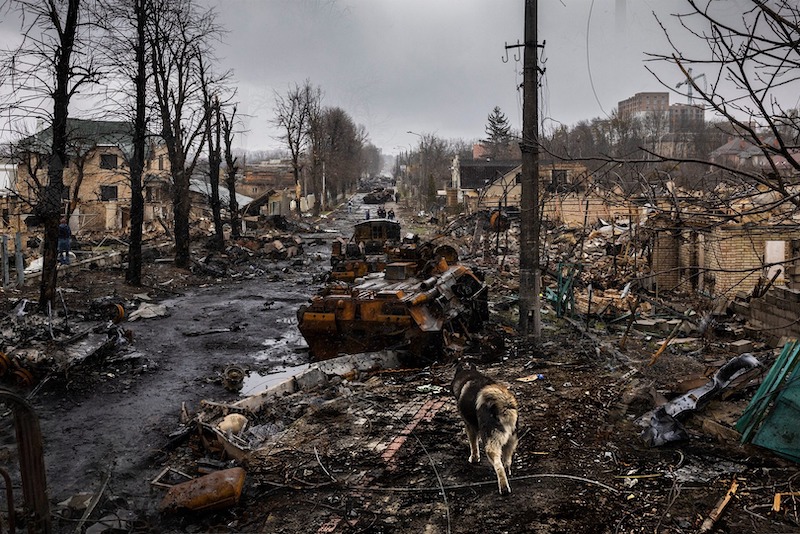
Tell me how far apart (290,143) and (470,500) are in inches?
2002

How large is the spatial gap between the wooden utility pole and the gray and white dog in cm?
617

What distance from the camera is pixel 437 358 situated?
10805mm

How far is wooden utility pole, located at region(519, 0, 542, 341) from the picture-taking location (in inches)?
466

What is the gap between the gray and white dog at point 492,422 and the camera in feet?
17.9

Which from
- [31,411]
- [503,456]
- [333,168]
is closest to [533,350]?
[503,456]

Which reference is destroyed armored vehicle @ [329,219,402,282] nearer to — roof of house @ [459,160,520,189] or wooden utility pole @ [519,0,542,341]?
wooden utility pole @ [519,0,542,341]

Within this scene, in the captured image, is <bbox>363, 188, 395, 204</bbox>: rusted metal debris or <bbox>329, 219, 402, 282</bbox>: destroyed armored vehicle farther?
<bbox>363, 188, 395, 204</bbox>: rusted metal debris

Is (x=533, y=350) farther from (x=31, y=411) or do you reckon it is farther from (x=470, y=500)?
(x=31, y=411)

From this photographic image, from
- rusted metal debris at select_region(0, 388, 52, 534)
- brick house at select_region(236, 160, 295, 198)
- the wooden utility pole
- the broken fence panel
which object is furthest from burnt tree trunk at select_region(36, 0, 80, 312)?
brick house at select_region(236, 160, 295, 198)

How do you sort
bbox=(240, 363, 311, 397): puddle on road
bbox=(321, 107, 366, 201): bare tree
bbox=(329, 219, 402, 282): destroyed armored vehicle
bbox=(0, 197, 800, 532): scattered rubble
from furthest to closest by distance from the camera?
1. bbox=(321, 107, 366, 201): bare tree
2. bbox=(329, 219, 402, 282): destroyed armored vehicle
3. bbox=(240, 363, 311, 397): puddle on road
4. bbox=(0, 197, 800, 532): scattered rubble

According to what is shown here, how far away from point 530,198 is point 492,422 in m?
7.21

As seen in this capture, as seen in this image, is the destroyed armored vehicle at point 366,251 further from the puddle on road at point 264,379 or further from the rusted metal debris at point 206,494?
the rusted metal debris at point 206,494

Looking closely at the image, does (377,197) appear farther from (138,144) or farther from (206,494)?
(206,494)

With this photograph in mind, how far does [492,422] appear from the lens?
5.54 meters
